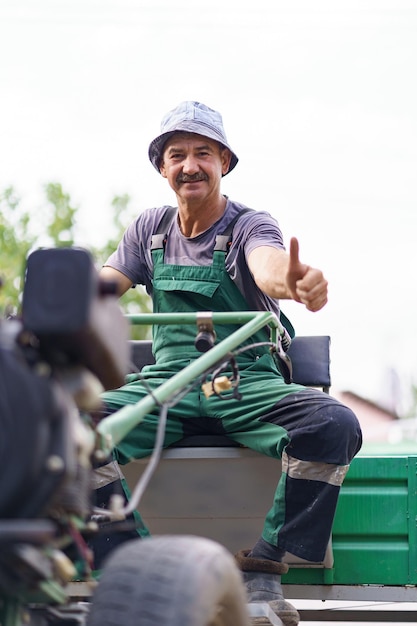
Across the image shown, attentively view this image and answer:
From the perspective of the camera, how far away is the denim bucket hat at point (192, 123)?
4.57 m

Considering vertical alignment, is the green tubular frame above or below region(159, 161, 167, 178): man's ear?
below

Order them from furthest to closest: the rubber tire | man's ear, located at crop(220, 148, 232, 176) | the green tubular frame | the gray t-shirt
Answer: man's ear, located at crop(220, 148, 232, 176) → the gray t-shirt → the green tubular frame → the rubber tire

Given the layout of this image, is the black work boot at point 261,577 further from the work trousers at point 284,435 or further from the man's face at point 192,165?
the man's face at point 192,165

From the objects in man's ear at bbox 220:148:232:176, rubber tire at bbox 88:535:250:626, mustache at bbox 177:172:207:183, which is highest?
man's ear at bbox 220:148:232:176

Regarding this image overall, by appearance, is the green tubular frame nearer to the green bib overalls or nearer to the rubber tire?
the green bib overalls

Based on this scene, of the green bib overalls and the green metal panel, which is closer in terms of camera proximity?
the green bib overalls

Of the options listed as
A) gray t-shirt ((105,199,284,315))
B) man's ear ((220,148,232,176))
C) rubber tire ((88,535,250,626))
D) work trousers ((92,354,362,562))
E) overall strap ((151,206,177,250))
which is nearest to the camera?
rubber tire ((88,535,250,626))

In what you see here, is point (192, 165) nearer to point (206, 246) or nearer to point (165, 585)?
point (206, 246)

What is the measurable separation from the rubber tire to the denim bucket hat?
90.7 inches

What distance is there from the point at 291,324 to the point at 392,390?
1838 inches

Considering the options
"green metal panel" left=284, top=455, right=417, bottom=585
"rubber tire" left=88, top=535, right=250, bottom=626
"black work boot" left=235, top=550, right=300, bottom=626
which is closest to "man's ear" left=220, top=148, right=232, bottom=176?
"green metal panel" left=284, top=455, right=417, bottom=585

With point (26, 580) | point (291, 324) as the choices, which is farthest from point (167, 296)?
point (26, 580)

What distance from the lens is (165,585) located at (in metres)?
2.34

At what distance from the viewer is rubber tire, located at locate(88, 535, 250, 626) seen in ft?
7.58
